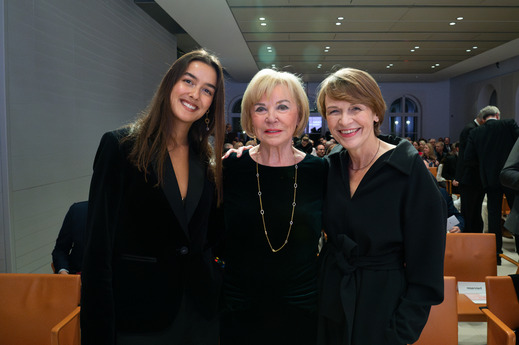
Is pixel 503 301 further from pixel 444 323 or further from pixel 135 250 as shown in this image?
pixel 135 250

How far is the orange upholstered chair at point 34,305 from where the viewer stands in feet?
7.20

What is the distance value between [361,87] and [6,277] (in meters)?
2.17

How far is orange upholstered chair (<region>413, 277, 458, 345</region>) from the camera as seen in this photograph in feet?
7.06

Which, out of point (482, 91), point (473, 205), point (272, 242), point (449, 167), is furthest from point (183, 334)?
point (482, 91)

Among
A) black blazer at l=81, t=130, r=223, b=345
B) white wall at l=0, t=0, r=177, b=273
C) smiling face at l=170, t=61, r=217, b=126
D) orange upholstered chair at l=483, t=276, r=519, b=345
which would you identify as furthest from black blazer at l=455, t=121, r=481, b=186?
white wall at l=0, t=0, r=177, b=273

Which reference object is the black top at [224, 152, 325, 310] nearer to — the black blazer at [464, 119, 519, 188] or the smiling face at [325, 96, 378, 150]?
the smiling face at [325, 96, 378, 150]

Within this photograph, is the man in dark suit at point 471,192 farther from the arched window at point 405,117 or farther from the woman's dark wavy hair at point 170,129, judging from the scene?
the arched window at point 405,117

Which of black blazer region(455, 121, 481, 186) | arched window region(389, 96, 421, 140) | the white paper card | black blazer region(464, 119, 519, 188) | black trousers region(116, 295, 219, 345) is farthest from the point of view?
arched window region(389, 96, 421, 140)

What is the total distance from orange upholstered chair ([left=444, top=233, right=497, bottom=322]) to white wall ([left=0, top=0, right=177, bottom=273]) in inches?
144

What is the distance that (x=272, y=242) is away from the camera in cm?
179

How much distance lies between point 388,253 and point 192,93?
105 centimetres

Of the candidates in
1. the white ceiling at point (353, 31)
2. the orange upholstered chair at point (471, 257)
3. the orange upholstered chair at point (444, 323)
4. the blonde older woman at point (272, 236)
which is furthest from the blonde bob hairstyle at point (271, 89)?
the white ceiling at point (353, 31)

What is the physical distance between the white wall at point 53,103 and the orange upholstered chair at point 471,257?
3.67m

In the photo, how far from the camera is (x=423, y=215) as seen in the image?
59.2 inches
